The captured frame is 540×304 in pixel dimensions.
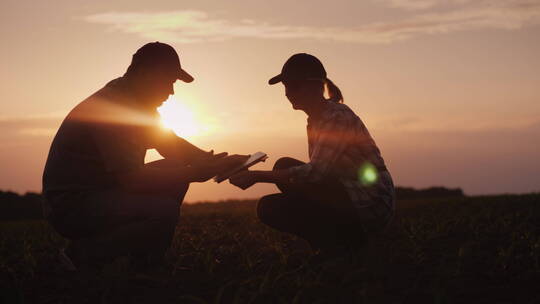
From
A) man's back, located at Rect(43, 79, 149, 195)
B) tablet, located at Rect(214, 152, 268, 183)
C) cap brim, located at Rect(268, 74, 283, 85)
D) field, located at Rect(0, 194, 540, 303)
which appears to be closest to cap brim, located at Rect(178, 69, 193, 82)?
A: man's back, located at Rect(43, 79, 149, 195)

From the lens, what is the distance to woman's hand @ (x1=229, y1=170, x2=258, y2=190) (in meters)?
5.71

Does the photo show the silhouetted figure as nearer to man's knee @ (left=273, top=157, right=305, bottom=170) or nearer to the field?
man's knee @ (left=273, top=157, right=305, bottom=170)

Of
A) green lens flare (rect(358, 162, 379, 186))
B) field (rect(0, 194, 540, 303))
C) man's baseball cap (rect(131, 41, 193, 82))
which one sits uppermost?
man's baseball cap (rect(131, 41, 193, 82))

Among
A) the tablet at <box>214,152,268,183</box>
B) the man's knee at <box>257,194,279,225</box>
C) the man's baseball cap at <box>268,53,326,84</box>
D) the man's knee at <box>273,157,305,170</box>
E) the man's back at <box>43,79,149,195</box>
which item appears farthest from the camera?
the man's knee at <box>257,194,279,225</box>

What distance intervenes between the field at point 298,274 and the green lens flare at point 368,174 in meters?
0.75

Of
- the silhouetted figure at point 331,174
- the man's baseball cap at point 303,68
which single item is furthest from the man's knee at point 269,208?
the man's baseball cap at point 303,68

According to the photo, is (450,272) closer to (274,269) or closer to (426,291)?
(426,291)

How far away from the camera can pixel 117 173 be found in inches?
207

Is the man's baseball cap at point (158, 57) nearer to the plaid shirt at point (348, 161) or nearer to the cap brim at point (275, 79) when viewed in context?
the cap brim at point (275, 79)

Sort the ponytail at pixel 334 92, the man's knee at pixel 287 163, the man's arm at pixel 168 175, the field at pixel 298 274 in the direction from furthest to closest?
the man's knee at pixel 287 163 < the ponytail at pixel 334 92 < the man's arm at pixel 168 175 < the field at pixel 298 274

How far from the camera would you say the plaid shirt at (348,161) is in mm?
5473

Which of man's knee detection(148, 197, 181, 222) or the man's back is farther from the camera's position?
man's knee detection(148, 197, 181, 222)

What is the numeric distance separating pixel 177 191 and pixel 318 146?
1.65 metres

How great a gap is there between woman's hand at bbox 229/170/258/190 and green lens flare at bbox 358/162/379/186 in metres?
1.05
